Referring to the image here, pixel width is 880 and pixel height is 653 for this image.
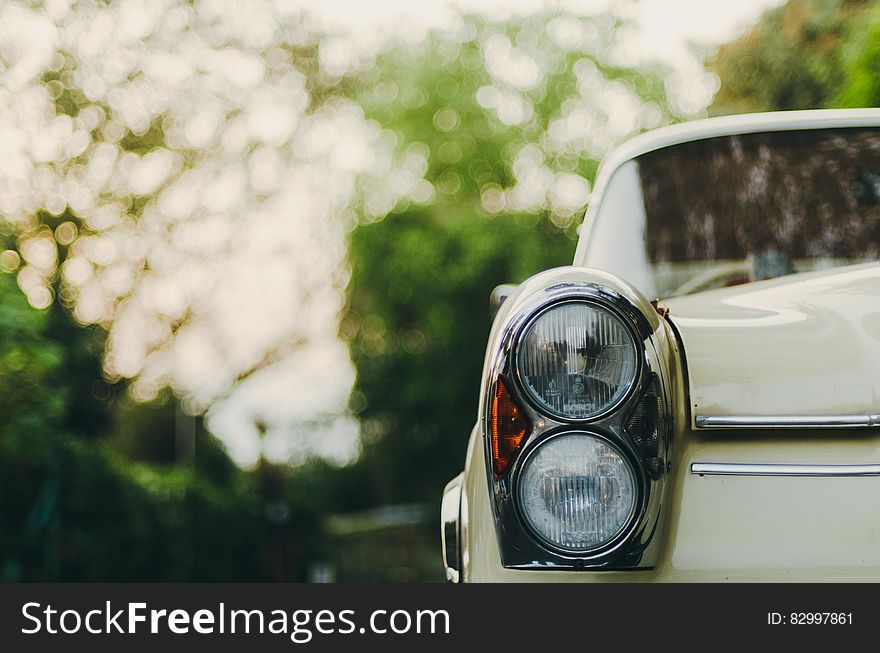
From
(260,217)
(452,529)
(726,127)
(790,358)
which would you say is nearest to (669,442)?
(790,358)

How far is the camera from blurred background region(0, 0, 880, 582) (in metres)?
14.8

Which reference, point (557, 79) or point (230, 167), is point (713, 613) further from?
point (557, 79)

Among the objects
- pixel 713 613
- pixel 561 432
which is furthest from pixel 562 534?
pixel 713 613

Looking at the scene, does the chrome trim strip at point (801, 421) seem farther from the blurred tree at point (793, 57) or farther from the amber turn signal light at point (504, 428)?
the blurred tree at point (793, 57)

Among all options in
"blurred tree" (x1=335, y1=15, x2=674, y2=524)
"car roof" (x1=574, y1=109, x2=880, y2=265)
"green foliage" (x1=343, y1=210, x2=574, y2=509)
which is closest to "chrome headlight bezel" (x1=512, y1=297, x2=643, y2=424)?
"car roof" (x1=574, y1=109, x2=880, y2=265)

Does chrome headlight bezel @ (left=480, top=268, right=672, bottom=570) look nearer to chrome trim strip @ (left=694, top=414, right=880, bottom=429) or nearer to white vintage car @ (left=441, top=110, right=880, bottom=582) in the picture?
white vintage car @ (left=441, top=110, right=880, bottom=582)

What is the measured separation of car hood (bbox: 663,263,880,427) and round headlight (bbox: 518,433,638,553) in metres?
0.17

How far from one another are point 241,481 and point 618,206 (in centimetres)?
2344

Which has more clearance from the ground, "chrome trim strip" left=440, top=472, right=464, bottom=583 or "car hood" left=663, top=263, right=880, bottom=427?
"car hood" left=663, top=263, right=880, bottom=427

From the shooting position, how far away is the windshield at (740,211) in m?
2.61

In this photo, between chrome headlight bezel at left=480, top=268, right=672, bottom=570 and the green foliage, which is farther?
the green foliage

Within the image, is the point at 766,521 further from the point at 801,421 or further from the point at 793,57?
the point at 793,57

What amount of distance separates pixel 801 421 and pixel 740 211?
1.25m

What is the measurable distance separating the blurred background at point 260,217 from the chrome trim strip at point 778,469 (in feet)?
33.6
